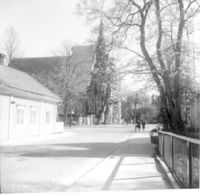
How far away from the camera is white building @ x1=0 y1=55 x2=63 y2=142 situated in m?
13.6

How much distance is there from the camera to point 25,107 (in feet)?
55.2

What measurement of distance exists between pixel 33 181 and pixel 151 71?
4214 mm

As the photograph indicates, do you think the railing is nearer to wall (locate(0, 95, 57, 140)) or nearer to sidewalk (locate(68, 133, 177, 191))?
sidewalk (locate(68, 133, 177, 191))

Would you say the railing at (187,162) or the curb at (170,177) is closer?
the railing at (187,162)

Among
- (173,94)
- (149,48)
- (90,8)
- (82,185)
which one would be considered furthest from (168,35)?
(82,185)

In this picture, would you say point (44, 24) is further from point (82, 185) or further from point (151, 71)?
point (151, 71)

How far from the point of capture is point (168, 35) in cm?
802

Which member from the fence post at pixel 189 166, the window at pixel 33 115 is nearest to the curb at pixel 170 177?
the fence post at pixel 189 166

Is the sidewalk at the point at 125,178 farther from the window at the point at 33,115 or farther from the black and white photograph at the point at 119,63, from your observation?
the window at the point at 33,115

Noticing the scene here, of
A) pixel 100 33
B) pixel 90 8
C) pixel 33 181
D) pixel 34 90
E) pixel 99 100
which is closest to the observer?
pixel 33 181

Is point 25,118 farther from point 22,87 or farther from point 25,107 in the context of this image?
point 22,87

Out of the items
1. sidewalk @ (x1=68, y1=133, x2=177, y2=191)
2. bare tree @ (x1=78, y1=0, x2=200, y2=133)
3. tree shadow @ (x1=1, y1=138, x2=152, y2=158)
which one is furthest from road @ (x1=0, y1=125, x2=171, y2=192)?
bare tree @ (x1=78, y1=0, x2=200, y2=133)

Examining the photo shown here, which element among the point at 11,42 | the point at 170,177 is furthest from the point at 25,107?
the point at 170,177

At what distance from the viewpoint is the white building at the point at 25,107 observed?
13570 mm
